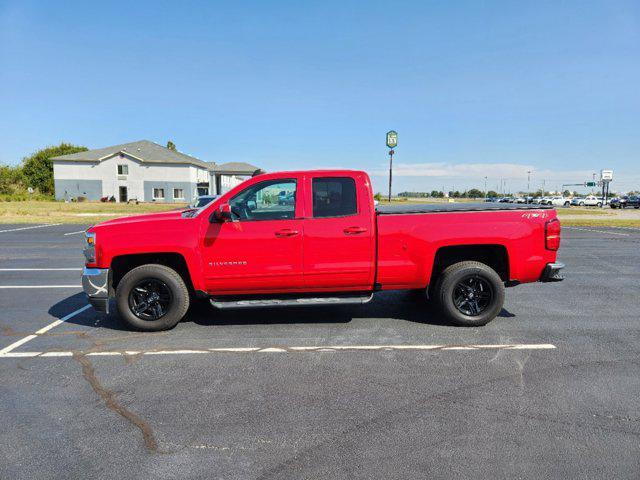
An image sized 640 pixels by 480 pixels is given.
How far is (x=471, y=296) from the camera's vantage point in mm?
5434

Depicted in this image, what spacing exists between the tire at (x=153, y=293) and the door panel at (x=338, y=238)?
1.60 meters

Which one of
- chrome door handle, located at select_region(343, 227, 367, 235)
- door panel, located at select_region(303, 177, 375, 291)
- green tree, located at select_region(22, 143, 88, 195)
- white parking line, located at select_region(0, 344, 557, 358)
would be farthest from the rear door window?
green tree, located at select_region(22, 143, 88, 195)

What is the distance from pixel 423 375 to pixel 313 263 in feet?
6.24

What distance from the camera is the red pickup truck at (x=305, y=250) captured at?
5.10 metres

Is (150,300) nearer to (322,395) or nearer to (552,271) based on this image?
(322,395)

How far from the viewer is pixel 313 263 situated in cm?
516

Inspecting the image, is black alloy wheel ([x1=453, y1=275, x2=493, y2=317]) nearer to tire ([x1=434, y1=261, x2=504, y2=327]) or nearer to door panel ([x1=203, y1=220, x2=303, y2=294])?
tire ([x1=434, y1=261, x2=504, y2=327])

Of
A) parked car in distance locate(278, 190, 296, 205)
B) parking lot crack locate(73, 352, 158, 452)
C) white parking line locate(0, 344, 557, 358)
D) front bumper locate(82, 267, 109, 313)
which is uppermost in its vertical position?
parked car in distance locate(278, 190, 296, 205)

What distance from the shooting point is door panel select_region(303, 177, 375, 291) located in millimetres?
5129

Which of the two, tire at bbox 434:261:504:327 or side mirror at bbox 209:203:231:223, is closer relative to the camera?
side mirror at bbox 209:203:231:223

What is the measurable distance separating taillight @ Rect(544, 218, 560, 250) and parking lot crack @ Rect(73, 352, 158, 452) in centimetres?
494

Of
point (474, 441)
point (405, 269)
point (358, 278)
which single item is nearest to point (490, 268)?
point (405, 269)

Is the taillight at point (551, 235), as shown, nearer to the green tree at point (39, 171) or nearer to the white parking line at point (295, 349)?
the white parking line at point (295, 349)

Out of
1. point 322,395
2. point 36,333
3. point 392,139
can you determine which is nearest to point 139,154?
point 392,139
